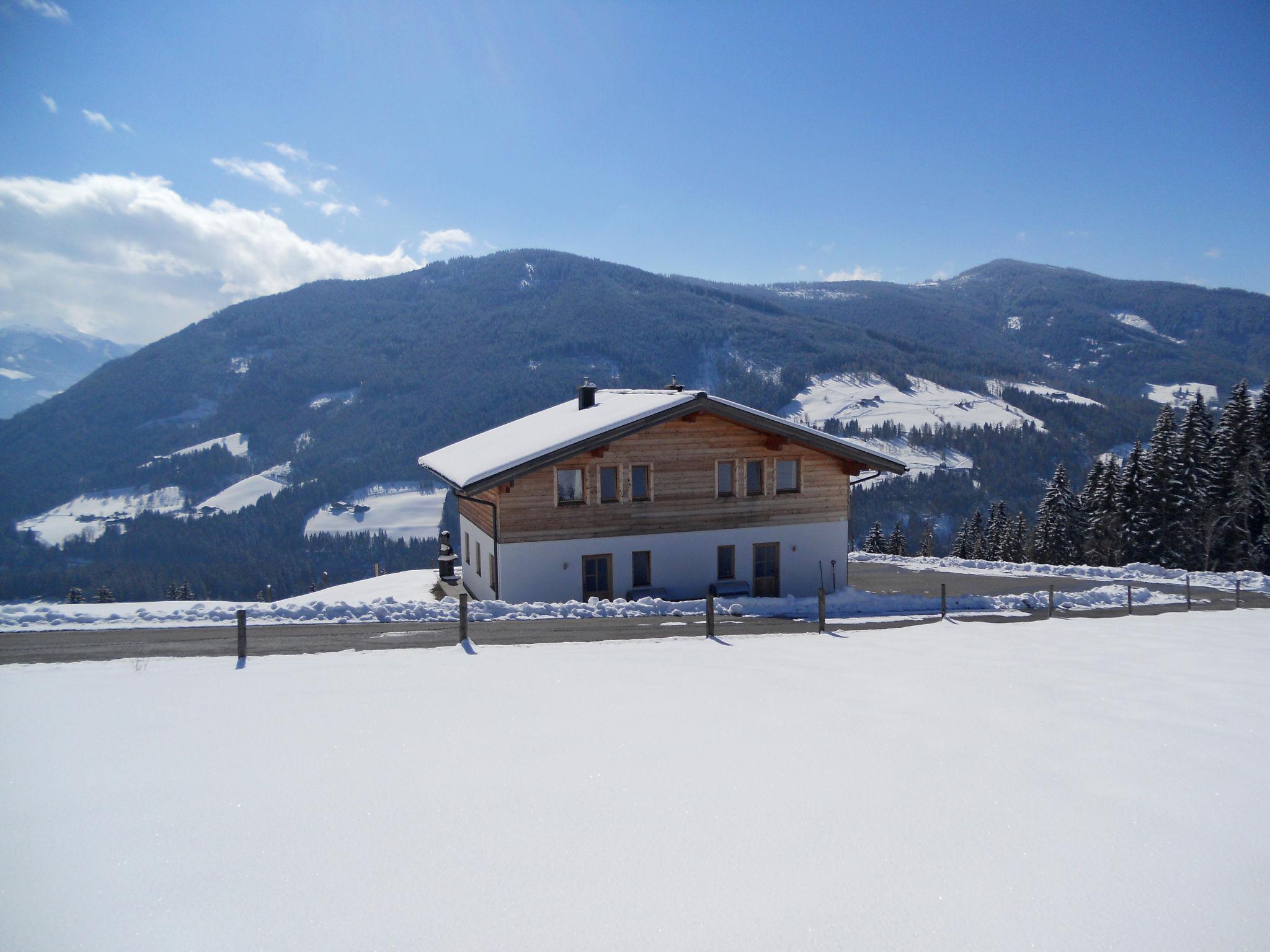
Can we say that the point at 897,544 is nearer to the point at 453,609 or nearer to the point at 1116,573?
the point at 1116,573

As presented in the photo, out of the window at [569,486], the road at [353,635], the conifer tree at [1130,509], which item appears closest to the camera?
the road at [353,635]

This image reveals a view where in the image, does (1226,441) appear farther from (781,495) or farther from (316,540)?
(316,540)

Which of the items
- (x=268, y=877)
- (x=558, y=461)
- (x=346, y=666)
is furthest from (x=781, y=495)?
(x=268, y=877)

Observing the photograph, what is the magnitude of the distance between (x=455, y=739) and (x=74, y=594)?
244ft

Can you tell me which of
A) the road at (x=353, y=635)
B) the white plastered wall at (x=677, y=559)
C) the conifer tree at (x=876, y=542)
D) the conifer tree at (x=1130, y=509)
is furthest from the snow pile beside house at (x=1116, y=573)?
the conifer tree at (x=876, y=542)

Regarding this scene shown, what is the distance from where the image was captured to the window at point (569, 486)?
23234 mm

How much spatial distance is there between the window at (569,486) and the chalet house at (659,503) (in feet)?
0.14

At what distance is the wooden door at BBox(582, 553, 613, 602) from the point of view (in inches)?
918

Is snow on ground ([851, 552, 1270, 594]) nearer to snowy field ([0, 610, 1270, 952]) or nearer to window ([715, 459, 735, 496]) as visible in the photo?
window ([715, 459, 735, 496])

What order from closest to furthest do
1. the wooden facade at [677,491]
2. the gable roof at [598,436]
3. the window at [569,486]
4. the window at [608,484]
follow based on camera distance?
the gable roof at [598,436], the wooden facade at [677,491], the window at [569,486], the window at [608,484]

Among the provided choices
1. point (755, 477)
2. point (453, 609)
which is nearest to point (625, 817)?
point (453, 609)

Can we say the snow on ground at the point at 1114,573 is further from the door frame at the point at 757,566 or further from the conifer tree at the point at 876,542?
the conifer tree at the point at 876,542

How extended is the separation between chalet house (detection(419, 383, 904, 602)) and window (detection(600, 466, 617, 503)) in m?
0.05

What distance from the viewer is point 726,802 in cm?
559
